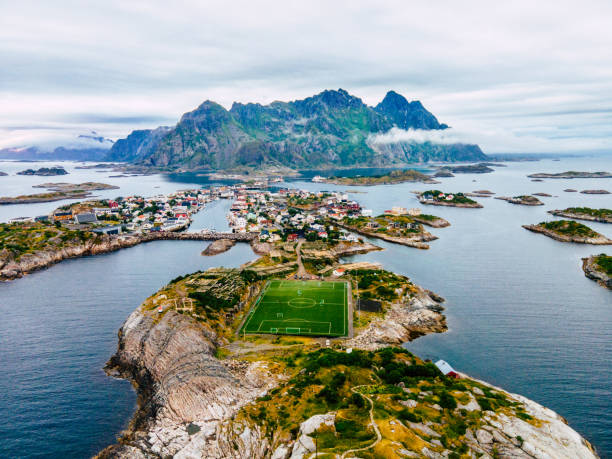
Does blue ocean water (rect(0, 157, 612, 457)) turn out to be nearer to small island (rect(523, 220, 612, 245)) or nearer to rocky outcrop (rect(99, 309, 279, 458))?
rocky outcrop (rect(99, 309, 279, 458))

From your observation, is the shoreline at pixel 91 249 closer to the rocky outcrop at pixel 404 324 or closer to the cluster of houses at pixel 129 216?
the cluster of houses at pixel 129 216

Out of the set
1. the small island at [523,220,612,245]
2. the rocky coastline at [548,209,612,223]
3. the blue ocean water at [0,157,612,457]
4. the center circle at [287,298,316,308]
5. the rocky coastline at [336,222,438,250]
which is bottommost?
the blue ocean water at [0,157,612,457]

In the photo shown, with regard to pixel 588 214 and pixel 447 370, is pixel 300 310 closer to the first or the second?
pixel 447 370

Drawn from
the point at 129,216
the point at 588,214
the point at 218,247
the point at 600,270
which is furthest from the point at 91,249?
the point at 588,214

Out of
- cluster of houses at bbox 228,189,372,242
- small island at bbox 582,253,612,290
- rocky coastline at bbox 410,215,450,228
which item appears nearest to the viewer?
small island at bbox 582,253,612,290

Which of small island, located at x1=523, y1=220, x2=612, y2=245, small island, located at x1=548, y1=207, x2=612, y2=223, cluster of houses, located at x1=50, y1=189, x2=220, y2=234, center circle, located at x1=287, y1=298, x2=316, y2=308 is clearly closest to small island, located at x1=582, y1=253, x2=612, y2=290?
small island, located at x1=523, y1=220, x2=612, y2=245

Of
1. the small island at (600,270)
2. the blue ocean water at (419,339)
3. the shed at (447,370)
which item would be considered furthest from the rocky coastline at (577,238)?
the shed at (447,370)
